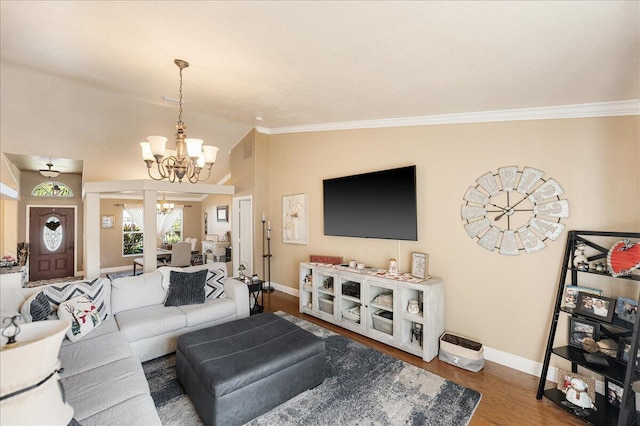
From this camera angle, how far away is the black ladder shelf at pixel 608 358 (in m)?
1.79

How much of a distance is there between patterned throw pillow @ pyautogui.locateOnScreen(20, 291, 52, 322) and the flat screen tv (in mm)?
3177

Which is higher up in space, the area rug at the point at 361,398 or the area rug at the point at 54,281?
the area rug at the point at 361,398

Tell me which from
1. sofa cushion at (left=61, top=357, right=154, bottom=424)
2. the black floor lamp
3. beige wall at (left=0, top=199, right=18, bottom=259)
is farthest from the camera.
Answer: beige wall at (left=0, top=199, right=18, bottom=259)

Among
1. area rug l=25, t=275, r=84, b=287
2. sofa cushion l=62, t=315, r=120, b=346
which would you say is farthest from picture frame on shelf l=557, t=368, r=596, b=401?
area rug l=25, t=275, r=84, b=287

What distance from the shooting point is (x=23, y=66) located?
3443 mm

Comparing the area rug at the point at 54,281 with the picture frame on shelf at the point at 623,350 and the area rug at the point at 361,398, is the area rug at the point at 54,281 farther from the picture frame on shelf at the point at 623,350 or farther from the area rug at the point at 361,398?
the picture frame on shelf at the point at 623,350

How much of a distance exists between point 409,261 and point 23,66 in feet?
17.3

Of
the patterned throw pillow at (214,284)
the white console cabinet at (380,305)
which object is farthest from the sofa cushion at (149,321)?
the white console cabinet at (380,305)

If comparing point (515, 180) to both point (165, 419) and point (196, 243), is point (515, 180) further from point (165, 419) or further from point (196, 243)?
point (196, 243)

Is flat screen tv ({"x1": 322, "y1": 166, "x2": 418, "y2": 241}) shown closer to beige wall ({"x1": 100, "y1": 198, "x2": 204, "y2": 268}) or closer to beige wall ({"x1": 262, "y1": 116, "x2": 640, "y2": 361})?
beige wall ({"x1": 262, "y1": 116, "x2": 640, "y2": 361})

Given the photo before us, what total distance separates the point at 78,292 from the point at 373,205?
3.33 m

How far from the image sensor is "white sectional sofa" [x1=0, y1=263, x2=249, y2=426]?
1.63 meters

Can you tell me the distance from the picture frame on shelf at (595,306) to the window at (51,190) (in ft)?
33.0

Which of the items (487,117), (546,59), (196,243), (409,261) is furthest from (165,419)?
(196,243)
